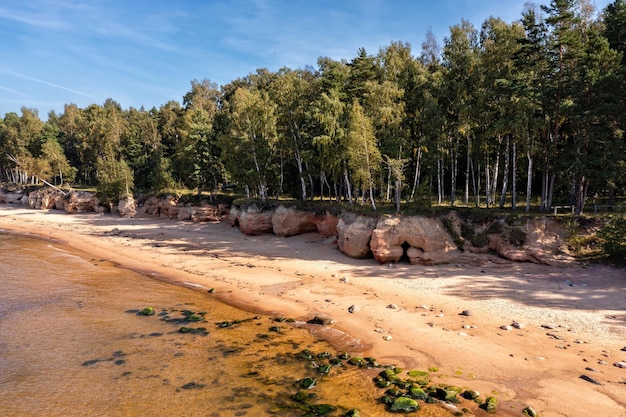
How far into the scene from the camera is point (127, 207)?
56.2m

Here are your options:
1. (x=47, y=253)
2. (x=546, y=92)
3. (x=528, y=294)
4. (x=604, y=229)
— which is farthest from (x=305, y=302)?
(x=47, y=253)

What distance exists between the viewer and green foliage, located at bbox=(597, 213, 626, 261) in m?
22.7

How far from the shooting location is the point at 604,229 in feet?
77.2

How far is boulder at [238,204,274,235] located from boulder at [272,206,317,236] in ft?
4.03

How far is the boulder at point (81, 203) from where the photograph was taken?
201ft

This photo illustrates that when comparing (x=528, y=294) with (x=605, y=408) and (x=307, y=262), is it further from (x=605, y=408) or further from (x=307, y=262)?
(x=307, y=262)

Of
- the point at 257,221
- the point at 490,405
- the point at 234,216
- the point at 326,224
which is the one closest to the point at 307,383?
the point at 490,405

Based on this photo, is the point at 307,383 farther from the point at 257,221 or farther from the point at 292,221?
the point at 257,221

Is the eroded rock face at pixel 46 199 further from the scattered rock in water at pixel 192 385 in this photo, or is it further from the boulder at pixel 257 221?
the scattered rock in water at pixel 192 385

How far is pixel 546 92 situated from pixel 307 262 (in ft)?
77.1

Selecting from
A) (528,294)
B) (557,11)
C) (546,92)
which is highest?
(557,11)

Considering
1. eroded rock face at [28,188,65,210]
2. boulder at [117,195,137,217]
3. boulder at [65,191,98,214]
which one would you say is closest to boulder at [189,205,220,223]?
boulder at [117,195,137,217]

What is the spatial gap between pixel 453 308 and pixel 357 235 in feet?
35.1

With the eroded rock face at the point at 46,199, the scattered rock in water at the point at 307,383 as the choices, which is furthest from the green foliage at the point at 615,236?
the eroded rock face at the point at 46,199
